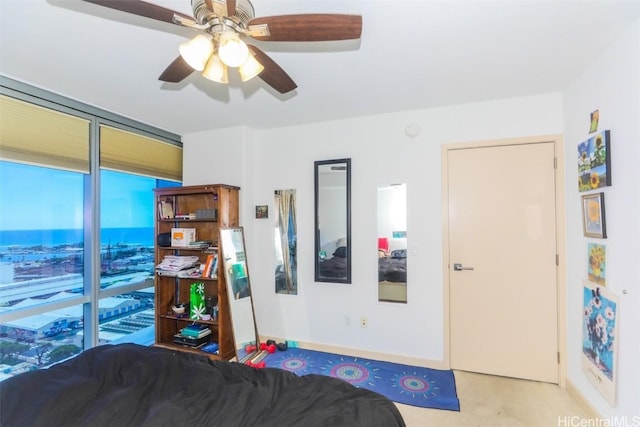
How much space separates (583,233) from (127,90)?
368 centimetres

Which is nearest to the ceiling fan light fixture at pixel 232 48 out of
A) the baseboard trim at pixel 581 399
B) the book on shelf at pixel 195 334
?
the book on shelf at pixel 195 334

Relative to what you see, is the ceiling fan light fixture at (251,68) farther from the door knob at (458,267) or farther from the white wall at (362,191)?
the door knob at (458,267)

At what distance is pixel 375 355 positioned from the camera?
3.04 m

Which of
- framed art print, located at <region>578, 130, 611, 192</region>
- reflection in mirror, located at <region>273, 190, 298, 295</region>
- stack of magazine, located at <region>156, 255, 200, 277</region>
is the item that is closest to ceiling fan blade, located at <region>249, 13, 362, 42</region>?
framed art print, located at <region>578, 130, 611, 192</region>

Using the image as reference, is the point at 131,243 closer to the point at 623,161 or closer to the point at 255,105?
the point at 255,105

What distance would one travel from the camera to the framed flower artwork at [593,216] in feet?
6.54

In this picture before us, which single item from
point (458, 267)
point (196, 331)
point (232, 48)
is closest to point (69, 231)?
point (196, 331)

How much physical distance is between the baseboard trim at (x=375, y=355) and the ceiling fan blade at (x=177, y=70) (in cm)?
275

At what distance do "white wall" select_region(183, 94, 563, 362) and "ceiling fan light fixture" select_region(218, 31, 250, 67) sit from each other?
1.96 m

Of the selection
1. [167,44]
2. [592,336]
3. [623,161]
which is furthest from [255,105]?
[592,336]

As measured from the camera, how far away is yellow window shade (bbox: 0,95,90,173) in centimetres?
225

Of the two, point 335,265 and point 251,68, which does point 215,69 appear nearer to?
point 251,68

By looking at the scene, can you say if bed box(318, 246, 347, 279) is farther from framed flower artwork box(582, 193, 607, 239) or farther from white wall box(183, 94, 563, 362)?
framed flower artwork box(582, 193, 607, 239)

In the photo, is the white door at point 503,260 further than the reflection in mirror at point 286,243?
No
